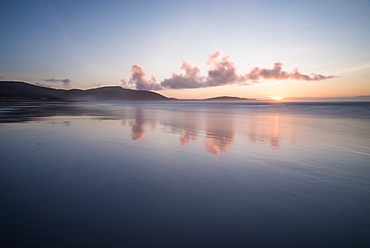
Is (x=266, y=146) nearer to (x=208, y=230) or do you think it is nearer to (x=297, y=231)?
(x=297, y=231)

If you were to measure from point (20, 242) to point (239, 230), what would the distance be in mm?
3279

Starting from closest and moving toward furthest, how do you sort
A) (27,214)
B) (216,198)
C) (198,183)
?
(27,214)
(216,198)
(198,183)

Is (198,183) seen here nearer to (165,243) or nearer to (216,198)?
(216,198)

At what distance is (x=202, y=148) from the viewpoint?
8344 mm

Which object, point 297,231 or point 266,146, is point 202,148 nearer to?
point 266,146

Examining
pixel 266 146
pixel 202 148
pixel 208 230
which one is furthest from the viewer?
pixel 266 146

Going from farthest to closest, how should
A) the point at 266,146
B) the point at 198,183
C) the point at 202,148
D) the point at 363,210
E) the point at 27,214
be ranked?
the point at 266,146 → the point at 202,148 → the point at 198,183 → the point at 363,210 → the point at 27,214

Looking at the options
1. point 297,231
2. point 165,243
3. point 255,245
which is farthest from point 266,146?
point 165,243

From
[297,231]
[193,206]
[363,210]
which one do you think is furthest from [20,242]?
[363,210]

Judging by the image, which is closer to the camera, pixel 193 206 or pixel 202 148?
pixel 193 206

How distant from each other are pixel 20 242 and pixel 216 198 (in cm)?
333

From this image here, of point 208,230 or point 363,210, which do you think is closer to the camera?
point 208,230

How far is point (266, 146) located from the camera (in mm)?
Answer: 8922

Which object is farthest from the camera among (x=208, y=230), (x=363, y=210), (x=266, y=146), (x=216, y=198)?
(x=266, y=146)
